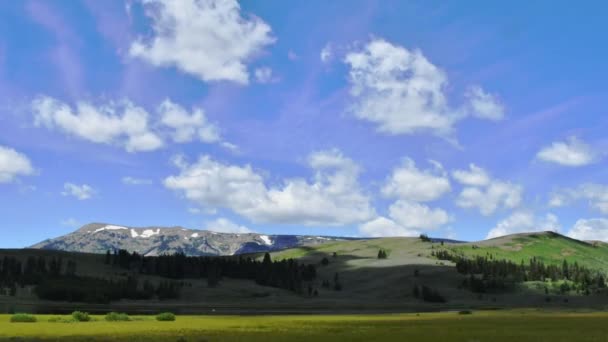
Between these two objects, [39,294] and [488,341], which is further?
[39,294]

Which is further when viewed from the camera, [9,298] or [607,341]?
[9,298]

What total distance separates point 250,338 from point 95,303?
153 meters

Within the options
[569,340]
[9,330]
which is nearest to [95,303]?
[9,330]

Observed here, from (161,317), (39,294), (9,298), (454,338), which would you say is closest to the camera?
(454,338)

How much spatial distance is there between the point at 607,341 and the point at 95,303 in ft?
547

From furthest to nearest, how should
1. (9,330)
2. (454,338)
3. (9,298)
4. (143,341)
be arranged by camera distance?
(9,298) < (9,330) < (454,338) < (143,341)

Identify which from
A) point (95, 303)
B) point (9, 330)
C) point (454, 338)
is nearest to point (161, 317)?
point (9, 330)

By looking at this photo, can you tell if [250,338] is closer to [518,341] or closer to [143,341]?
[143,341]

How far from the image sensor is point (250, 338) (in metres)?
44.9

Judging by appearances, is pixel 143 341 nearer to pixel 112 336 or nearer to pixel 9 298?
pixel 112 336

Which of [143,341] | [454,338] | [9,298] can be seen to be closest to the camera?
[143,341]

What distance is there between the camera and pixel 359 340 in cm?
4409

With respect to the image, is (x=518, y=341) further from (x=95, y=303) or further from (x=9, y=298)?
(x=9, y=298)

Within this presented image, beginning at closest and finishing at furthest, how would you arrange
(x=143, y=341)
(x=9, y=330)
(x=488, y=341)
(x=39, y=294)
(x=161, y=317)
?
(x=143, y=341), (x=488, y=341), (x=9, y=330), (x=161, y=317), (x=39, y=294)
